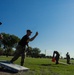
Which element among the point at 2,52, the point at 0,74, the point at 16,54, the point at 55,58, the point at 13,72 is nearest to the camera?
the point at 0,74

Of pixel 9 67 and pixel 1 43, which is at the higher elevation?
pixel 1 43

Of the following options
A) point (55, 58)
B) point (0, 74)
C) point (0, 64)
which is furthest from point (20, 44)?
point (55, 58)

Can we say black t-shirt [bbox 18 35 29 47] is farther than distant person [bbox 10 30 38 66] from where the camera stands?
Yes

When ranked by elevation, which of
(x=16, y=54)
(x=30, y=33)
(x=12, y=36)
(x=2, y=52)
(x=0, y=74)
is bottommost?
(x=0, y=74)

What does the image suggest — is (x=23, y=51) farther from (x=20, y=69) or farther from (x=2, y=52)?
(x=2, y=52)

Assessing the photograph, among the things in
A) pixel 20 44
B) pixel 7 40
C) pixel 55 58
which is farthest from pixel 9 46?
pixel 20 44

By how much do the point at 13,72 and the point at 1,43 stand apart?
4797 inches

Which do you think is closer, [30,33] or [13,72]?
[13,72]

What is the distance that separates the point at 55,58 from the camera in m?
29.7

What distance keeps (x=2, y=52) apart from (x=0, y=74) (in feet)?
402

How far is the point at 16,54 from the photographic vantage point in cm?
1316

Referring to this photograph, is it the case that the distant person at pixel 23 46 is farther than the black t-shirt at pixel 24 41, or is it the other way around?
the black t-shirt at pixel 24 41

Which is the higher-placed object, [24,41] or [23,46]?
[24,41]

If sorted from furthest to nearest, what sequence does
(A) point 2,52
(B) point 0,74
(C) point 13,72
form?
(A) point 2,52 → (C) point 13,72 → (B) point 0,74
